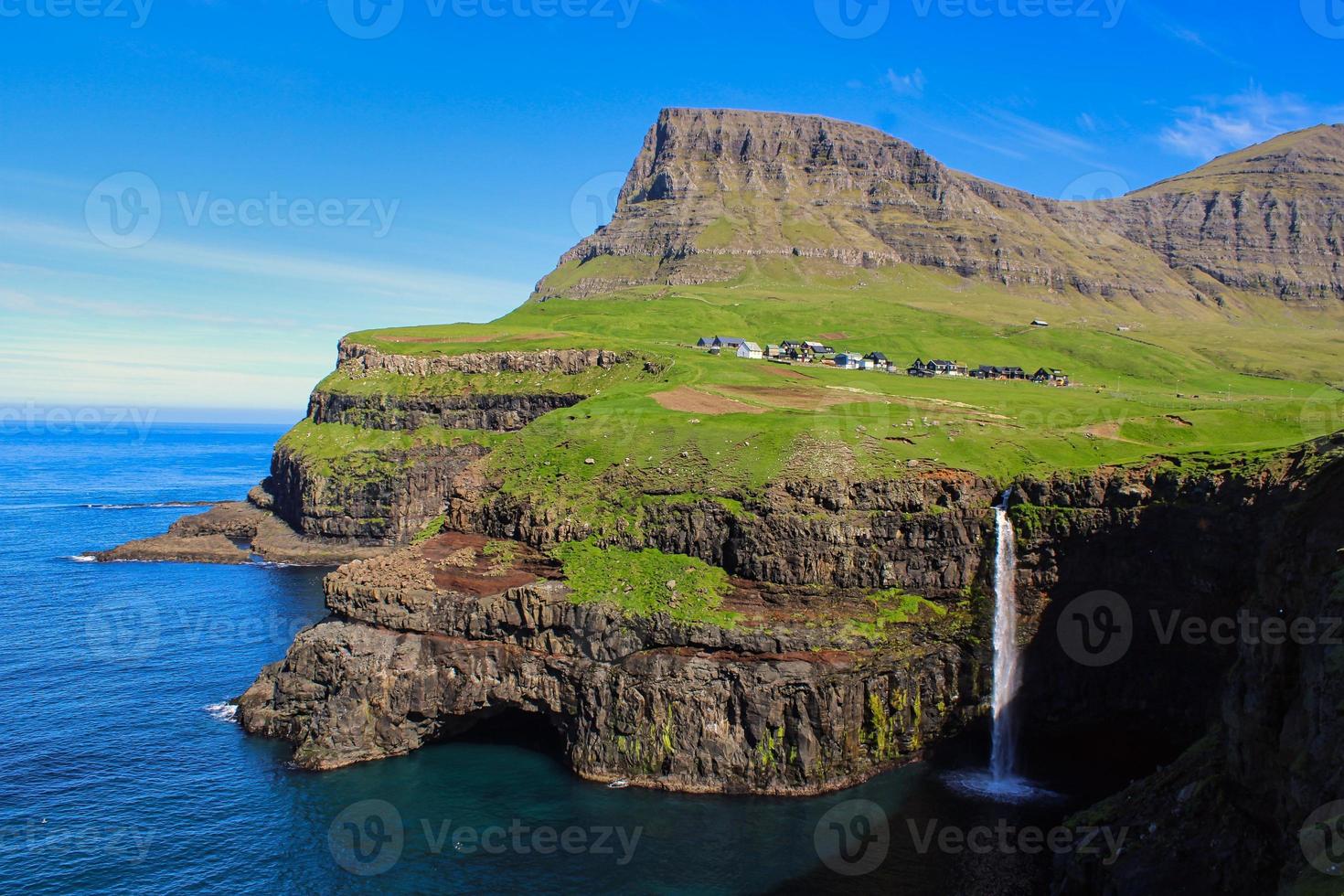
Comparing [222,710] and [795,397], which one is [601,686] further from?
[795,397]

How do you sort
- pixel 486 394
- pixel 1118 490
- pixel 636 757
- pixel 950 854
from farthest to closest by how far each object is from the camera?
pixel 486 394 → pixel 1118 490 → pixel 636 757 → pixel 950 854

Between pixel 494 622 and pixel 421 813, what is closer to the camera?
pixel 421 813

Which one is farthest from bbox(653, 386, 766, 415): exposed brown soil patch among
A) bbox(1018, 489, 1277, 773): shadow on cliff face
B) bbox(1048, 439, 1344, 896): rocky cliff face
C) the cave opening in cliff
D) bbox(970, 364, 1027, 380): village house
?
bbox(970, 364, 1027, 380): village house

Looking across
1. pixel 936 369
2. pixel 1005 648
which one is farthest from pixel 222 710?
pixel 936 369

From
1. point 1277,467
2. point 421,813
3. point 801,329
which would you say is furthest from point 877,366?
point 421,813

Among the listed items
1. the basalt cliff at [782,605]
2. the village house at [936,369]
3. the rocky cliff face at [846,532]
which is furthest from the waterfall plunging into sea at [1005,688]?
the village house at [936,369]

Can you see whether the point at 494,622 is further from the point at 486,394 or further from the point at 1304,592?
the point at 486,394
